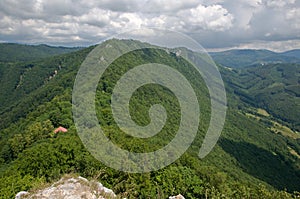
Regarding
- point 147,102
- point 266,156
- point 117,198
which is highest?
point 117,198

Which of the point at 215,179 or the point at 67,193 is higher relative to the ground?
the point at 67,193

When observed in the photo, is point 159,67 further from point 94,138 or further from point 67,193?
point 67,193

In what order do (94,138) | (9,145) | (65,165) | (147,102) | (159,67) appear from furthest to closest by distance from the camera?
1. (159,67)
2. (147,102)
3. (9,145)
4. (94,138)
5. (65,165)

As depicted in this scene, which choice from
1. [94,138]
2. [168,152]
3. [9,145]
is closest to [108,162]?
[94,138]

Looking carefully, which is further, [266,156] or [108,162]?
[266,156]

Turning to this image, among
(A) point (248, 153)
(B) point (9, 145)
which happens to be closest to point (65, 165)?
(B) point (9, 145)

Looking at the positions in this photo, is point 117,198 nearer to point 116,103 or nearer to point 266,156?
point 116,103

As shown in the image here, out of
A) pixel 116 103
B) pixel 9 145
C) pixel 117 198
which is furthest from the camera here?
pixel 116 103
